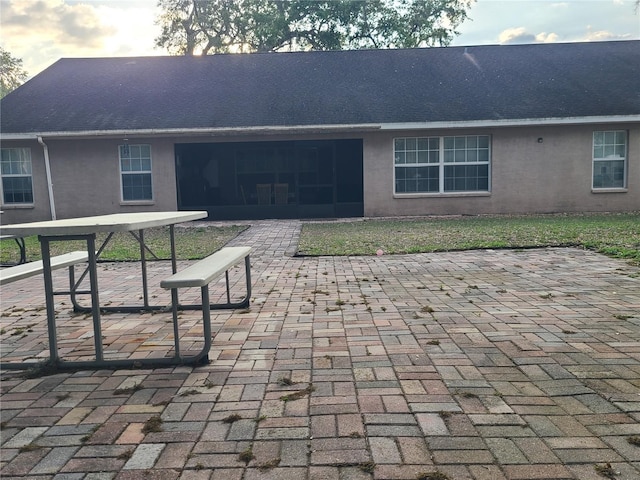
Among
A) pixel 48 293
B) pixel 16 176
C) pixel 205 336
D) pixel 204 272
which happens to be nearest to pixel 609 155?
pixel 204 272

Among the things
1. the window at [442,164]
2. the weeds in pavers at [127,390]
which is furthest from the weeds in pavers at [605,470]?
the window at [442,164]

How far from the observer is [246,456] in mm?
2270

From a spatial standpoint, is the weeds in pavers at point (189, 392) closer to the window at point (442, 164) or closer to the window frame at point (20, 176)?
the window at point (442, 164)

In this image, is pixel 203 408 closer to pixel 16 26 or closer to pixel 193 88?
pixel 16 26

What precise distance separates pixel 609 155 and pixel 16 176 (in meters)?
18.6

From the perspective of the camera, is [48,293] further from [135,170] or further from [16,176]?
[16,176]

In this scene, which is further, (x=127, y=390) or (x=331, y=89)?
(x=331, y=89)

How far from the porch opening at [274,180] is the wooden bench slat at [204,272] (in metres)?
11.5

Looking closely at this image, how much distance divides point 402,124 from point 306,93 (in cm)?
386

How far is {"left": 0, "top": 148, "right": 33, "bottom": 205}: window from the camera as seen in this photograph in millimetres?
15930

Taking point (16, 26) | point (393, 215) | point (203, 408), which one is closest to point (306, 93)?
point (393, 215)

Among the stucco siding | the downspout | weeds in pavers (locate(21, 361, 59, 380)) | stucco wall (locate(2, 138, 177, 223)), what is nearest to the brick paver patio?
weeds in pavers (locate(21, 361, 59, 380))

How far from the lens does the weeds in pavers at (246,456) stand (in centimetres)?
224

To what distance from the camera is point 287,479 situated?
Answer: 2.10 metres
